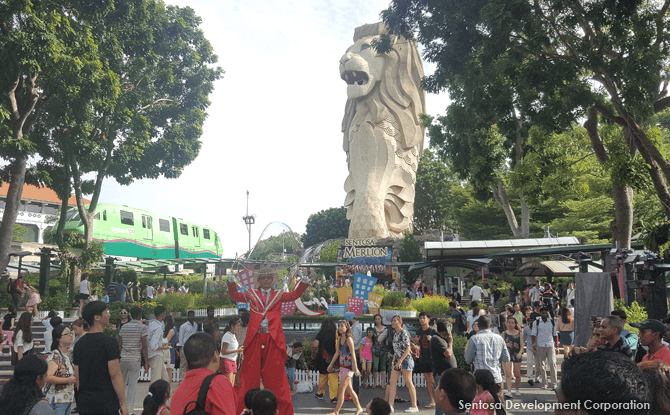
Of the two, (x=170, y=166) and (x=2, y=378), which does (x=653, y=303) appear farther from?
(x=170, y=166)

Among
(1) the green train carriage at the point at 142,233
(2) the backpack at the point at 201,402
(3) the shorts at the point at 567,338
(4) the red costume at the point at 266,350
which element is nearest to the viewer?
(2) the backpack at the point at 201,402

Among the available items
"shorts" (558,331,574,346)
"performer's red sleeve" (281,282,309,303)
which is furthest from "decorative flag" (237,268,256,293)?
"shorts" (558,331,574,346)

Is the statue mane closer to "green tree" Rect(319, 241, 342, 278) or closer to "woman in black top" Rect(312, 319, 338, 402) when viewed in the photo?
"green tree" Rect(319, 241, 342, 278)

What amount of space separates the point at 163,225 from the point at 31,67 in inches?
756

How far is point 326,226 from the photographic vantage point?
62531 mm

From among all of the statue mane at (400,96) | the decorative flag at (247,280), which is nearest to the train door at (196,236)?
the statue mane at (400,96)

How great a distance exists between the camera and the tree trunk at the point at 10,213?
18578 millimetres

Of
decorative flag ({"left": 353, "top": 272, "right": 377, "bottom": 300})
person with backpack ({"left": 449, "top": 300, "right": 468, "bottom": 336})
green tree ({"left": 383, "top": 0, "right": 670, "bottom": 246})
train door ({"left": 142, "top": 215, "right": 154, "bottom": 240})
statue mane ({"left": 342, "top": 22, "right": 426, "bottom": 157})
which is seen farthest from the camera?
statue mane ({"left": 342, "top": 22, "right": 426, "bottom": 157})

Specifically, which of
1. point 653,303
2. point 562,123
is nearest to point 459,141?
point 562,123

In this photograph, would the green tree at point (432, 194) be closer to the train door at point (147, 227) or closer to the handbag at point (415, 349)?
the train door at point (147, 227)

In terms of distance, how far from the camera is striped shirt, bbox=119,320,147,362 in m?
7.03

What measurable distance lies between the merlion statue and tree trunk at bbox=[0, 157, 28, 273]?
2801 cm

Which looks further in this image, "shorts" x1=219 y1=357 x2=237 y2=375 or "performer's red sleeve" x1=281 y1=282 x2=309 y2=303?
"shorts" x1=219 y1=357 x2=237 y2=375

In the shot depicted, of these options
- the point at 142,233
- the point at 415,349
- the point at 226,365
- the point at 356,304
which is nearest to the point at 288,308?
the point at 356,304
